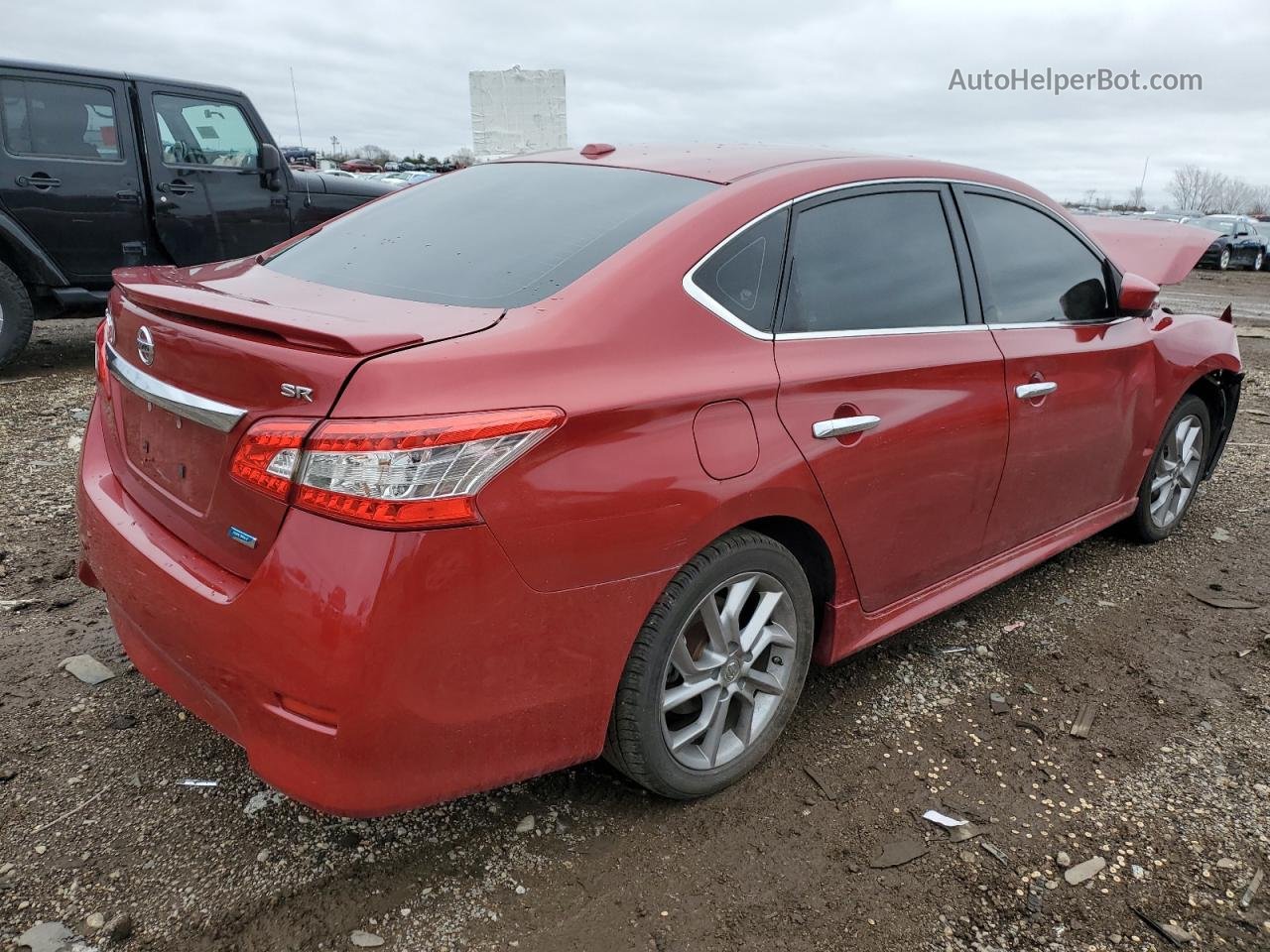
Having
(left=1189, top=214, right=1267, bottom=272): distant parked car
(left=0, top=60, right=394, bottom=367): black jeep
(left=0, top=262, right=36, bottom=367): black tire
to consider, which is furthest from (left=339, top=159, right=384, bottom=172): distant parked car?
(left=1189, top=214, right=1267, bottom=272): distant parked car

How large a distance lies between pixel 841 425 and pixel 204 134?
7.06 metres

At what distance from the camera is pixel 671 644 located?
2170 mm

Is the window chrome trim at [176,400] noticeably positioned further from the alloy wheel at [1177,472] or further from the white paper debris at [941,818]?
the alloy wheel at [1177,472]

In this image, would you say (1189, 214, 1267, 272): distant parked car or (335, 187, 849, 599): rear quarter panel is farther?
(1189, 214, 1267, 272): distant parked car

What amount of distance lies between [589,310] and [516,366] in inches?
10.3

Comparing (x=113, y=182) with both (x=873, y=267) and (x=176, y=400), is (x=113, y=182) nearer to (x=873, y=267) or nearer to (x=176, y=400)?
(x=176, y=400)

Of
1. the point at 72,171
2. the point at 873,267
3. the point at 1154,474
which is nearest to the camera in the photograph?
the point at 873,267

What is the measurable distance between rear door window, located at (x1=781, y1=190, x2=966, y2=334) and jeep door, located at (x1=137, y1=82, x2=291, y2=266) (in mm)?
6475

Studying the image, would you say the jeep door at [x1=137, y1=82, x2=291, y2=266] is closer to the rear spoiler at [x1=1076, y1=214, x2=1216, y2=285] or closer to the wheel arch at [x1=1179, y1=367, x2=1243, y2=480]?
the rear spoiler at [x1=1076, y1=214, x2=1216, y2=285]

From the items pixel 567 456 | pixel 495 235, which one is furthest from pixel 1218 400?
pixel 567 456

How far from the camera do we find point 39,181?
6684mm

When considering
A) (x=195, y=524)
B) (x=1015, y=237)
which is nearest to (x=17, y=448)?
(x=195, y=524)

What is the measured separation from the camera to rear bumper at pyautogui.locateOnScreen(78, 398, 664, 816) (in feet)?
5.61

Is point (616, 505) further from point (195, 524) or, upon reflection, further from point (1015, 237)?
point (1015, 237)
